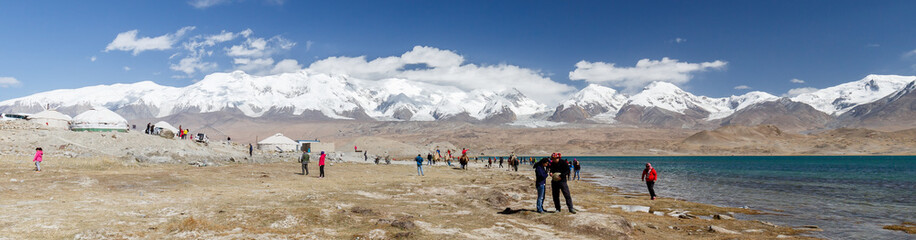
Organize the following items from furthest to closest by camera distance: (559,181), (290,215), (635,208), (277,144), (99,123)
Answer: (277,144), (99,123), (635,208), (559,181), (290,215)

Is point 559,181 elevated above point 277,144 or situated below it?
below

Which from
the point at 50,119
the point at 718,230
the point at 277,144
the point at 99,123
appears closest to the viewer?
the point at 718,230

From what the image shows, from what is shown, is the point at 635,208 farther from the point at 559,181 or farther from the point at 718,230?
the point at 559,181

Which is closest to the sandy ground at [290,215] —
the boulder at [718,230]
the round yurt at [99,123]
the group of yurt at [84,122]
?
the boulder at [718,230]

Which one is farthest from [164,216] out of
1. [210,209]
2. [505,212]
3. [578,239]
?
[578,239]

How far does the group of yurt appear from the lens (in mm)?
61938

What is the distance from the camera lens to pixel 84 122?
214 ft

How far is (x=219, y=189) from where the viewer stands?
20.7 metres

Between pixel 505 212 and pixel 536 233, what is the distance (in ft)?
11.4

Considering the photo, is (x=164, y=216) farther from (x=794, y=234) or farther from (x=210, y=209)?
(x=794, y=234)

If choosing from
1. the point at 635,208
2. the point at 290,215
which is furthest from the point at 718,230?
the point at 290,215

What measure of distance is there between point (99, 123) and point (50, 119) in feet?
16.9

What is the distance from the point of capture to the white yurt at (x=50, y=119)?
6114cm

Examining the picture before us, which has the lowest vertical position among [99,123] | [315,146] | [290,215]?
[290,215]
